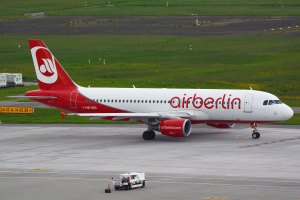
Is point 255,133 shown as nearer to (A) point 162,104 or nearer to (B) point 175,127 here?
(B) point 175,127

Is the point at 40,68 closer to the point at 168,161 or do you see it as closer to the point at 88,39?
the point at 168,161

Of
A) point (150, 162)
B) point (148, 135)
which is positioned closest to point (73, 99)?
point (148, 135)

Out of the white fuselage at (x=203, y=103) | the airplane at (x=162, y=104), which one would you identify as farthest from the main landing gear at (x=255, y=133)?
the white fuselage at (x=203, y=103)

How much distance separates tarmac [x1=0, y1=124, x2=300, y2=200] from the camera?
2397 inches

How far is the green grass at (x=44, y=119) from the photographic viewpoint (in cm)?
10194

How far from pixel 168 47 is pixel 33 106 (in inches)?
2020

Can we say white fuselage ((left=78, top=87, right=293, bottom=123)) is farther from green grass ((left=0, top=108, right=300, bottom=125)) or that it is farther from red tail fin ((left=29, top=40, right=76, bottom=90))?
green grass ((left=0, top=108, right=300, bottom=125))

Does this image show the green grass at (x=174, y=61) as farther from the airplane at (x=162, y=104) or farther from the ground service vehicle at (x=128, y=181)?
the ground service vehicle at (x=128, y=181)

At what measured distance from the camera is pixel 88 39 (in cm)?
17425

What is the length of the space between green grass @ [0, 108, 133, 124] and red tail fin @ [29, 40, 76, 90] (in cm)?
914

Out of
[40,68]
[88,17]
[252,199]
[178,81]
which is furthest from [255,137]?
[88,17]

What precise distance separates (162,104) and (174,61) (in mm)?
60976

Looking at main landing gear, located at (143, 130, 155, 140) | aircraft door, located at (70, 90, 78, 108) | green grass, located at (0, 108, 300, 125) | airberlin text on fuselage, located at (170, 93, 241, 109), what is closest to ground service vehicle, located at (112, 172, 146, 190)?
main landing gear, located at (143, 130, 155, 140)

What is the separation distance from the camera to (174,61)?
14925cm
